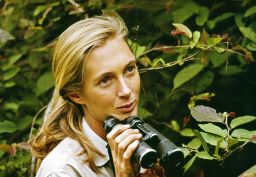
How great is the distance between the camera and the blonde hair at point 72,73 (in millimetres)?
2215

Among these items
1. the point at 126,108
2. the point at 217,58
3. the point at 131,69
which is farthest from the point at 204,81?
the point at 126,108

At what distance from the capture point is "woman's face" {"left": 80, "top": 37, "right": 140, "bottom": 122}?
2168mm

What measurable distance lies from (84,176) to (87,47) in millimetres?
567

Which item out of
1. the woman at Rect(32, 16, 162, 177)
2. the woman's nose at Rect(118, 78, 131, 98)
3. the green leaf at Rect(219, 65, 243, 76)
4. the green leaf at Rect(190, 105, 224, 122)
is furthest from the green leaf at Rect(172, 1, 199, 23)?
the green leaf at Rect(190, 105, 224, 122)

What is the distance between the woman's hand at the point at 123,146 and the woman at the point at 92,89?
0.03 m

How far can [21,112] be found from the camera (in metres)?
3.34

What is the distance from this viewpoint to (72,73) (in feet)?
7.38

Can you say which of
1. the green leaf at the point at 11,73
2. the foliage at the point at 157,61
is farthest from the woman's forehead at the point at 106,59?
the green leaf at the point at 11,73

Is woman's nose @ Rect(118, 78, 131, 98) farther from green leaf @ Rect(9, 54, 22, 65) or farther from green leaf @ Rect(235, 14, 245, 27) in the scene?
Result: green leaf @ Rect(9, 54, 22, 65)

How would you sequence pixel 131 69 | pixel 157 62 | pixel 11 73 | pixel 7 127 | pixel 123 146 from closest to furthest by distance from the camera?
pixel 123 146 < pixel 131 69 < pixel 7 127 < pixel 157 62 < pixel 11 73

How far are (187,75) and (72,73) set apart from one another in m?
0.75

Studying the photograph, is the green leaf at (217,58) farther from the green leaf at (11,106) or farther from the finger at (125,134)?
the green leaf at (11,106)

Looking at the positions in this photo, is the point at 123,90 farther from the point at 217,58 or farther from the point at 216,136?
the point at 217,58

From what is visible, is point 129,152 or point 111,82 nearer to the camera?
point 129,152
